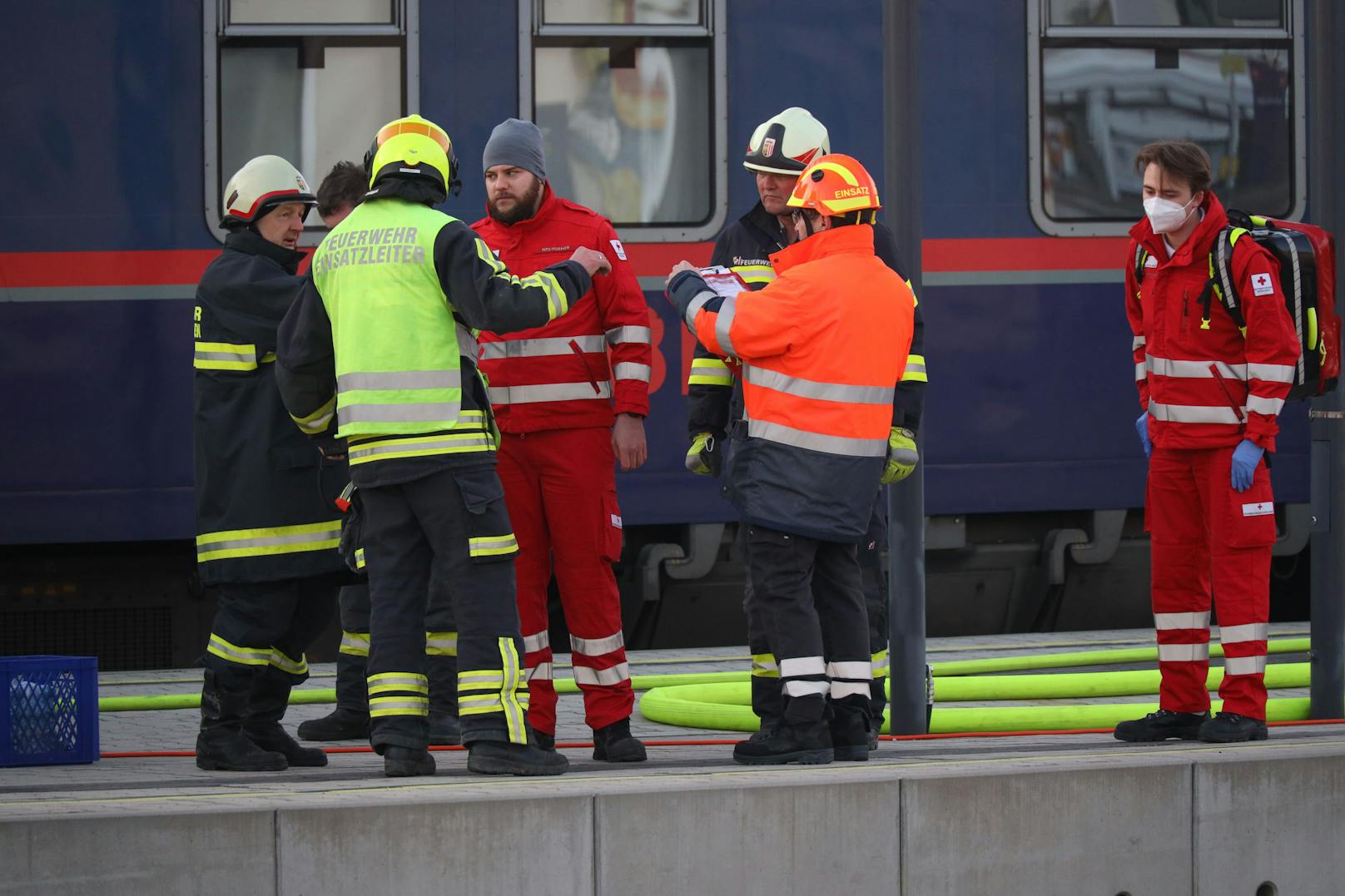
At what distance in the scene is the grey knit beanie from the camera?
17.4 feet

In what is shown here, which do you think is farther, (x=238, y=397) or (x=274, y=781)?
(x=238, y=397)

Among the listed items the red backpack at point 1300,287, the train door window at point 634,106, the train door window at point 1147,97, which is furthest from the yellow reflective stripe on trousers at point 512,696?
the train door window at point 1147,97

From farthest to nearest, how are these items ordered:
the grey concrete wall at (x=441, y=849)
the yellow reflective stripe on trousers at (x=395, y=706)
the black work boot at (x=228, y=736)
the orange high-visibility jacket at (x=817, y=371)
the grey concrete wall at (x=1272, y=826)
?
1. the black work boot at (x=228, y=736)
2. the orange high-visibility jacket at (x=817, y=371)
3. the yellow reflective stripe on trousers at (x=395, y=706)
4. the grey concrete wall at (x=1272, y=826)
5. the grey concrete wall at (x=441, y=849)

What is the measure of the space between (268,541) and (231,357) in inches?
20.5

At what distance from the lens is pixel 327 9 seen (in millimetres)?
7520

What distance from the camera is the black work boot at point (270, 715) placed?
5379 mm

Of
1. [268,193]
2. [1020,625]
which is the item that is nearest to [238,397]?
[268,193]

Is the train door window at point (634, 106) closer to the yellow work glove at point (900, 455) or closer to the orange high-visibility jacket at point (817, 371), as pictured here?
the yellow work glove at point (900, 455)

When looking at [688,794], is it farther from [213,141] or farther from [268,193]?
[213,141]

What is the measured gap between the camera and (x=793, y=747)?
16.8ft

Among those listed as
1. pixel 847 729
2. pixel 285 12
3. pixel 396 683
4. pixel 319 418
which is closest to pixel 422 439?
Result: pixel 319 418

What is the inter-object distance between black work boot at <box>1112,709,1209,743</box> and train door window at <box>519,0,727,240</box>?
2959mm

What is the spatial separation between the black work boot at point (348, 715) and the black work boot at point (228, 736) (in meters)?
0.70

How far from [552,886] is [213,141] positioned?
4244 millimetres
